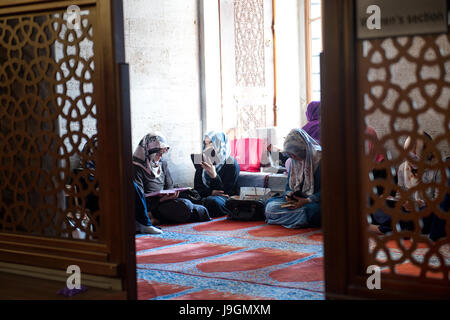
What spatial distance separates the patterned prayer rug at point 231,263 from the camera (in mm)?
3613

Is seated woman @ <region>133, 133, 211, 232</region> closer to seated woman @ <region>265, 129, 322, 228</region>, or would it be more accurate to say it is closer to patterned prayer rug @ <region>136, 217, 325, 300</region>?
patterned prayer rug @ <region>136, 217, 325, 300</region>

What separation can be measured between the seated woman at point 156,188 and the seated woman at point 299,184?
2.55 feet

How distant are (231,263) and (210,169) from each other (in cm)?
255

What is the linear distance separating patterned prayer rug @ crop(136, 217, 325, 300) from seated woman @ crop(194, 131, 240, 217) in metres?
0.82

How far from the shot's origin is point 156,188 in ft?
20.9

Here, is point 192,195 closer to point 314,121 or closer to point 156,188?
point 156,188

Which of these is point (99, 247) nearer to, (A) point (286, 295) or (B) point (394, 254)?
(A) point (286, 295)

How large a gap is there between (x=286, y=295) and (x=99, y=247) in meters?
1.03

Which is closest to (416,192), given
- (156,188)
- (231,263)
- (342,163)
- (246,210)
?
(231,263)

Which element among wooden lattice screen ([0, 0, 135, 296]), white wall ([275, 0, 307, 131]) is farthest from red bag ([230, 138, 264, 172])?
wooden lattice screen ([0, 0, 135, 296])

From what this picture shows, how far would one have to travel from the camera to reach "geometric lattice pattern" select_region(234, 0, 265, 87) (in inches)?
306

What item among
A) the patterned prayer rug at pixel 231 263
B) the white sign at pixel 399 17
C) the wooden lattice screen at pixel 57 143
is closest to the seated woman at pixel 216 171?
the patterned prayer rug at pixel 231 263
